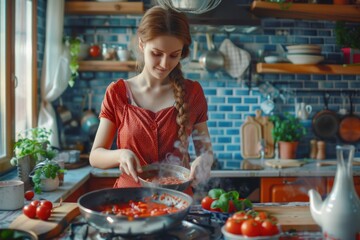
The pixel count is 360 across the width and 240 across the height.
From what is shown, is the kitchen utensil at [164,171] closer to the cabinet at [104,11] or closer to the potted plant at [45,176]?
the potted plant at [45,176]

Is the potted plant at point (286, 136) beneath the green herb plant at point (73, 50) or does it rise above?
beneath

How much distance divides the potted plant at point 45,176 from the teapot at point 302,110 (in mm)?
2317

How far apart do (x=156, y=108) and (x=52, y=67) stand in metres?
1.94

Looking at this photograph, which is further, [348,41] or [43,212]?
[348,41]

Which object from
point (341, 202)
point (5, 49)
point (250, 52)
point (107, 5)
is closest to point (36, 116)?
point (5, 49)

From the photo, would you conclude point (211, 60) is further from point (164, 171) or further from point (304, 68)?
point (164, 171)

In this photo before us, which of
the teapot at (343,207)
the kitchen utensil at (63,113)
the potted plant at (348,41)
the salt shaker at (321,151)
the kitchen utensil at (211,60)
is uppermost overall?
the potted plant at (348,41)

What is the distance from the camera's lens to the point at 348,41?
4.13 metres

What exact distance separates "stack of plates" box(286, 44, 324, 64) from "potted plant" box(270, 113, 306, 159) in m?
0.56

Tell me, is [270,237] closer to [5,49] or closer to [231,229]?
[231,229]

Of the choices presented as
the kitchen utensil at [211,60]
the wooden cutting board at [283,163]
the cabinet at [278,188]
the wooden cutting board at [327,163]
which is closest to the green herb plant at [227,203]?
the cabinet at [278,188]

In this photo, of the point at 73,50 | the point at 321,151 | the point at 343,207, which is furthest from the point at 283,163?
the point at 343,207

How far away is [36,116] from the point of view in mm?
3857

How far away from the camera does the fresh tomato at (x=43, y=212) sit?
5.77 feet
